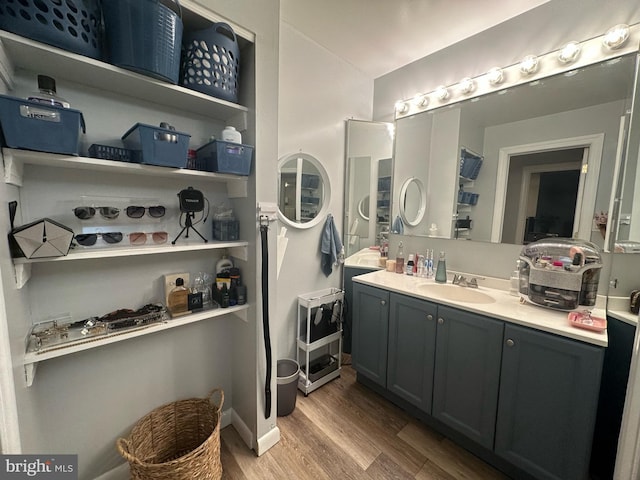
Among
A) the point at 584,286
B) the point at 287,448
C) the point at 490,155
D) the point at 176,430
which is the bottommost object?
the point at 287,448

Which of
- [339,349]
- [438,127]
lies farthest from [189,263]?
[438,127]

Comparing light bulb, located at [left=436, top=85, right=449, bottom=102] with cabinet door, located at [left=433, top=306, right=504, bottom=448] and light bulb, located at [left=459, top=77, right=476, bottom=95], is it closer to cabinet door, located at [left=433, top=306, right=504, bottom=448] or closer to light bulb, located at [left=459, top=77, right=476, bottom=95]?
light bulb, located at [left=459, top=77, right=476, bottom=95]

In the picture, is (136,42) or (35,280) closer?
(136,42)

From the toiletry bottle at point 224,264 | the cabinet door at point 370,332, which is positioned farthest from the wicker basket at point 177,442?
the cabinet door at point 370,332

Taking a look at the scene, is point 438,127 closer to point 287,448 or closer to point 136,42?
point 136,42

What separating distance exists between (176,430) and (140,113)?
1.70 metres

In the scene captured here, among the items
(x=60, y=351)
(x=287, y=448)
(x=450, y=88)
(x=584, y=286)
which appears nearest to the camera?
(x=60, y=351)

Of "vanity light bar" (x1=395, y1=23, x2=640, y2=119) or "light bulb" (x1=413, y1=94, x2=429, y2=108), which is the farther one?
"light bulb" (x1=413, y1=94, x2=429, y2=108)

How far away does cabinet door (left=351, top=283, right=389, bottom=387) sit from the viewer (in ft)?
6.21

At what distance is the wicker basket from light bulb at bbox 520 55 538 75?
2.69 m

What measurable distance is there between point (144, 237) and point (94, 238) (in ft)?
0.60

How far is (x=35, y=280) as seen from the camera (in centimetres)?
107

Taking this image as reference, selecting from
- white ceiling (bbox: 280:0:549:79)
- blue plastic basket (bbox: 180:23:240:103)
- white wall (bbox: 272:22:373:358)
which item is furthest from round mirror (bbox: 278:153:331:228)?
white ceiling (bbox: 280:0:549:79)

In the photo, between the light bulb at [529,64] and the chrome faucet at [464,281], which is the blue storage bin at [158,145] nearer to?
the chrome faucet at [464,281]
